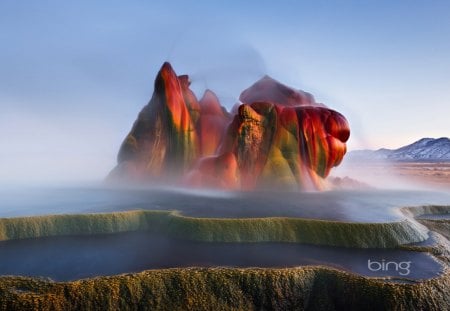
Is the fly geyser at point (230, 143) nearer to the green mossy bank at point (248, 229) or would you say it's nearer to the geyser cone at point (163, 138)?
the geyser cone at point (163, 138)

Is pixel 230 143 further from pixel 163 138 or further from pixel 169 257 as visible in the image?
pixel 169 257

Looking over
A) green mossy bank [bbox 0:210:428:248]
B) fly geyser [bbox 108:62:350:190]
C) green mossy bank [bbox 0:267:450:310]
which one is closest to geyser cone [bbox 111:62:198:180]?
fly geyser [bbox 108:62:350:190]

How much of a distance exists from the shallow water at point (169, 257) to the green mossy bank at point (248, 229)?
76cm

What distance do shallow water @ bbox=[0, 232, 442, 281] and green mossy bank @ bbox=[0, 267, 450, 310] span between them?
1.04 metres

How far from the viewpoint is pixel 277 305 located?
18.7 m

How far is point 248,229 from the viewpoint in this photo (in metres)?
25.3

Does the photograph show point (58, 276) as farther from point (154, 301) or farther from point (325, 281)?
point (325, 281)

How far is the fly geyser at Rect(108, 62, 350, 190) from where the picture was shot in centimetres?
4769

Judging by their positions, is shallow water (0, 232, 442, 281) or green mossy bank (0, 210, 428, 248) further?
green mossy bank (0, 210, 428, 248)

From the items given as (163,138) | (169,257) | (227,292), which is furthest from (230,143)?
(227,292)

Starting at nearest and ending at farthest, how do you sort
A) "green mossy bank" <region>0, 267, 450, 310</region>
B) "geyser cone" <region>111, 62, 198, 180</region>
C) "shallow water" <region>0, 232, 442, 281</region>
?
"green mossy bank" <region>0, 267, 450, 310</region>
"shallow water" <region>0, 232, 442, 281</region>
"geyser cone" <region>111, 62, 198, 180</region>

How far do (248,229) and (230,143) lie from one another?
26116 mm

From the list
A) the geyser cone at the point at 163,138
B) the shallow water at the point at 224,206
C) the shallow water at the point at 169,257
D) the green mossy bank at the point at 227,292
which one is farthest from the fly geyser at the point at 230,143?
the green mossy bank at the point at 227,292

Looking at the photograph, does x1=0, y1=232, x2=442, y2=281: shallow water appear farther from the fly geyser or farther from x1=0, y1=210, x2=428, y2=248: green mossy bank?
the fly geyser
